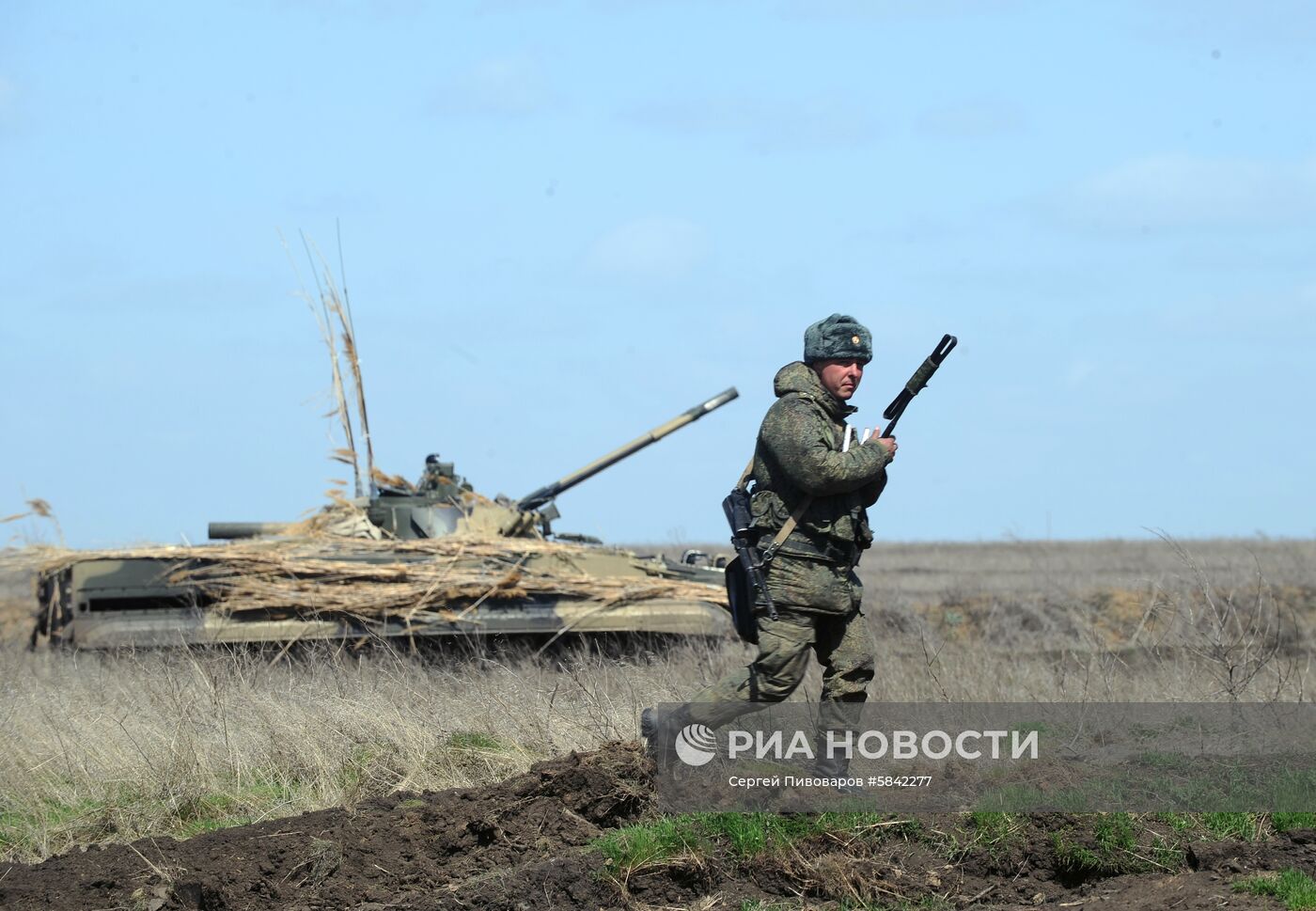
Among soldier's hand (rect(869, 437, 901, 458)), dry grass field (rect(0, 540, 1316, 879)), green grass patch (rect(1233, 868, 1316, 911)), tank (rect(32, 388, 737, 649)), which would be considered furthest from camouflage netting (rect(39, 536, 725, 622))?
green grass patch (rect(1233, 868, 1316, 911))

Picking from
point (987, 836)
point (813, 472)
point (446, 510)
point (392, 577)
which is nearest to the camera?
point (987, 836)

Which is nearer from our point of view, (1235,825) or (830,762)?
(1235,825)

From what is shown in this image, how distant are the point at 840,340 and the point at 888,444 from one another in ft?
1.49

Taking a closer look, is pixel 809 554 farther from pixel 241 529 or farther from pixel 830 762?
pixel 241 529

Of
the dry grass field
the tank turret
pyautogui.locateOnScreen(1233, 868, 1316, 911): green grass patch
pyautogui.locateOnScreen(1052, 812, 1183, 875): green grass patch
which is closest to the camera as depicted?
pyautogui.locateOnScreen(1233, 868, 1316, 911): green grass patch

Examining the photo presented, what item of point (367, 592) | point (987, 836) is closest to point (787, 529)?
point (987, 836)

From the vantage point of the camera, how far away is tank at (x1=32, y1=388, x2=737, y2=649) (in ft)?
38.9

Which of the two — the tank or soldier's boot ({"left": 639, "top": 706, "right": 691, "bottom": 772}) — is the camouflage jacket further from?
the tank

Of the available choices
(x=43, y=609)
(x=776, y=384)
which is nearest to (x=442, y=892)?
(x=776, y=384)

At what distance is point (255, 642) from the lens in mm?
11836

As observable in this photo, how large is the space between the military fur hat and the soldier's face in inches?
1.1

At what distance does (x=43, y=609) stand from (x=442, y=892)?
355 inches

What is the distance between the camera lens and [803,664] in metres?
6.09

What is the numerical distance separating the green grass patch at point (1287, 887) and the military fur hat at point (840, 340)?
2391mm
